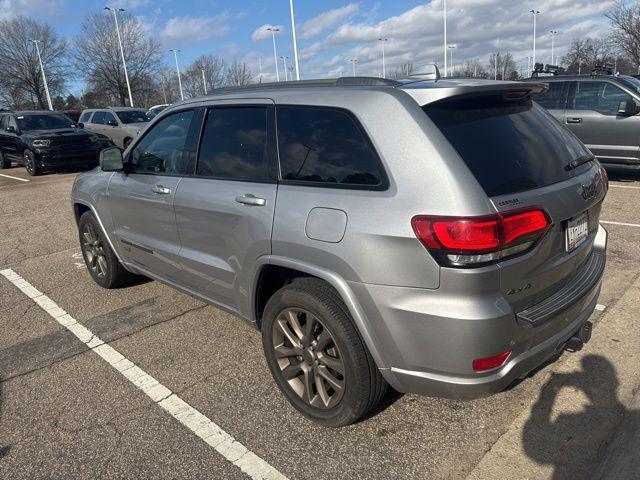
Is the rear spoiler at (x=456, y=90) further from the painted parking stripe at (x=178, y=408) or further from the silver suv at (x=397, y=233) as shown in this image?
the painted parking stripe at (x=178, y=408)

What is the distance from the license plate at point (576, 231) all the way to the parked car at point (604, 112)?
7023 millimetres

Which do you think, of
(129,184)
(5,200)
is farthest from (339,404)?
(5,200)

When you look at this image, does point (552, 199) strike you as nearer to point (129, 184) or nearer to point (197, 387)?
point (197, 387)

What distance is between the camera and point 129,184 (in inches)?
160

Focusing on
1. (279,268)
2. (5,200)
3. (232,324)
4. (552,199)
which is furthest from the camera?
(5,200)

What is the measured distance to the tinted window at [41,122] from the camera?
14594mm

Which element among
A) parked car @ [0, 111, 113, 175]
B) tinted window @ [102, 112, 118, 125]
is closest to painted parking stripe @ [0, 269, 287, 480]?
parked car @ [0, 111, 113, 175]

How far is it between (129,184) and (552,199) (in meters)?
3.14

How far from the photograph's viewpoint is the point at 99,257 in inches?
193

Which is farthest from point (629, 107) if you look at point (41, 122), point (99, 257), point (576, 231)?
point (41, 122)

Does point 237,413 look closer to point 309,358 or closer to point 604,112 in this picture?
point 309,358

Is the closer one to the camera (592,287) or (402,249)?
(402,249)

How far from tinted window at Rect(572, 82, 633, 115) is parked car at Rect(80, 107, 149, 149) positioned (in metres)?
12.5

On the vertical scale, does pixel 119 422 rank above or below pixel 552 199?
below
